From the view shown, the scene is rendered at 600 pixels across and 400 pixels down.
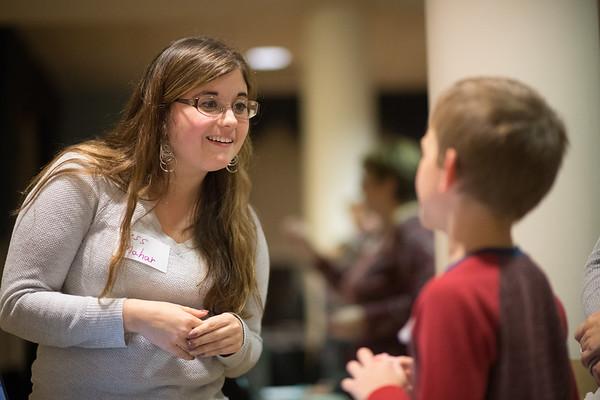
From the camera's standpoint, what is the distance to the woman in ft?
5.27

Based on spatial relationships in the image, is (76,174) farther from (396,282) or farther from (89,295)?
(396,282)

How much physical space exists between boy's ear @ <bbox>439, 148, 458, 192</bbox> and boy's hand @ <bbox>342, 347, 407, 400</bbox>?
34cm

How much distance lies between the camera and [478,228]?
113cm

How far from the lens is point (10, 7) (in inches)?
100.0

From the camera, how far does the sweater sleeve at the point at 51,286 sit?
1595 mm

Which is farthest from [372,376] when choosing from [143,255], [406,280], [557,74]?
[406,280]

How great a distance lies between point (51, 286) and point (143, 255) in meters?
0.21

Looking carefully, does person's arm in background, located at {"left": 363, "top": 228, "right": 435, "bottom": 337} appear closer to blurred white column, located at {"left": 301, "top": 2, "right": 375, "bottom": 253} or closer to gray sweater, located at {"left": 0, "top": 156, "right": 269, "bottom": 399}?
gray sweater, located at {"left": 0, "top": 156, "right": 269, "bottom": 399}

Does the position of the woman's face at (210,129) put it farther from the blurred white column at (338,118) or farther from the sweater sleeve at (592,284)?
the blurred white column at (338,118)

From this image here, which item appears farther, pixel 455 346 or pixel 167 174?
pixel 167 174

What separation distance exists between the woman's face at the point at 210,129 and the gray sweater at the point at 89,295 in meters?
0.17

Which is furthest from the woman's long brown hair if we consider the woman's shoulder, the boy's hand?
the boy's hand

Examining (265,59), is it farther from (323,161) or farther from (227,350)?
(227,350)

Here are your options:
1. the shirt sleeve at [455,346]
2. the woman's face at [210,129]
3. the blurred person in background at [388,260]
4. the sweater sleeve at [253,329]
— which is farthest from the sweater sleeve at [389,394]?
the blurred person in background at [388,260]
